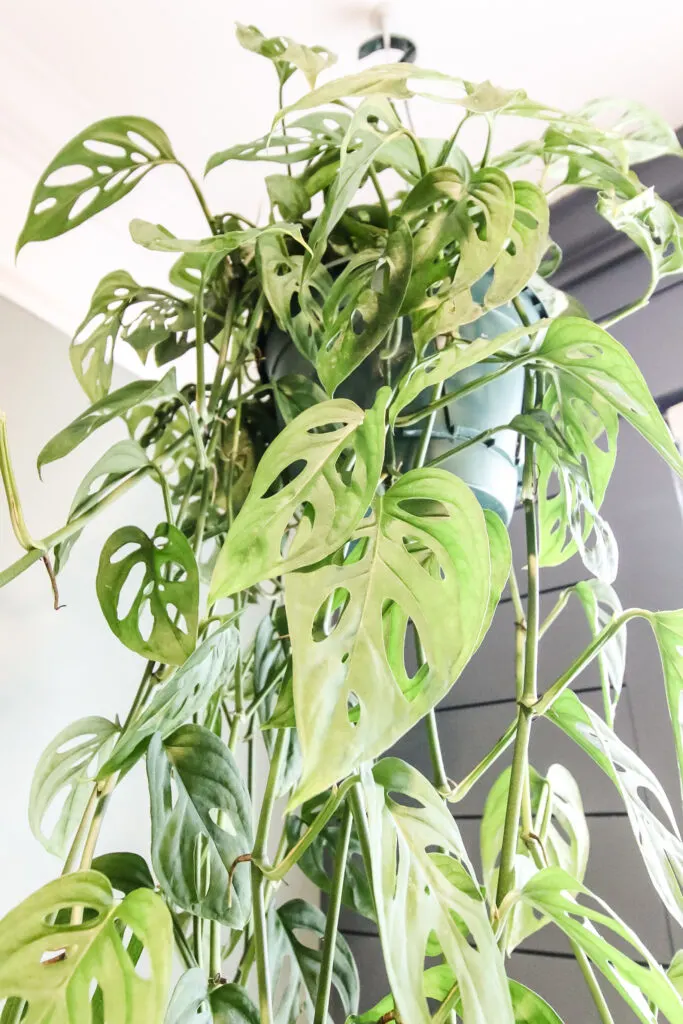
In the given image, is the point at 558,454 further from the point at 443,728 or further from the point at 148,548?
the point at 443,728

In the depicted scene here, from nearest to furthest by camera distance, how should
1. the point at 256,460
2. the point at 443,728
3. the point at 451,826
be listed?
1. the point at 451,826
2. the point at 256,460
3. the point at 443,728

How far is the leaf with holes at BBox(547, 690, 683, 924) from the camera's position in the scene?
505 millimetres

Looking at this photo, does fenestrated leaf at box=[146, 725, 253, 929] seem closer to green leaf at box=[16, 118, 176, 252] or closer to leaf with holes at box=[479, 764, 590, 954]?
leaf with holes at box=[479, 764, 590, 954]

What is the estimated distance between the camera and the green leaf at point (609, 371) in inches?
17.8

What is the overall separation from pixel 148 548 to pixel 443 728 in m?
0.67

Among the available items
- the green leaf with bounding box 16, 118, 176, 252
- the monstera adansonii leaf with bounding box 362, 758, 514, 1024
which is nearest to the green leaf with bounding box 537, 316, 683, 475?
the monstera adansonii leaf with bounding box 362, 758, 514, 1024

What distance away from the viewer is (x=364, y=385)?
1.90 ft

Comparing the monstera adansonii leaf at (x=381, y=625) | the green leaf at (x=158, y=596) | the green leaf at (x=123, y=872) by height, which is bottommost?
the green leaf at (x=123, y=872)

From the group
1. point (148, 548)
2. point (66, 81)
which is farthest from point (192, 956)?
point (66, 81)

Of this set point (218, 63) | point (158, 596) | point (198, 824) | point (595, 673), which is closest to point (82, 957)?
point (198, 824)

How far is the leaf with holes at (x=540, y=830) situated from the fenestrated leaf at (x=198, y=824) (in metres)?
0.21

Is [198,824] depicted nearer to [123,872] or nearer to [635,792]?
[123,872]

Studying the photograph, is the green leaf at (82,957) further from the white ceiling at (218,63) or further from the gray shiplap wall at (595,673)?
the white ceiling at (218,63)

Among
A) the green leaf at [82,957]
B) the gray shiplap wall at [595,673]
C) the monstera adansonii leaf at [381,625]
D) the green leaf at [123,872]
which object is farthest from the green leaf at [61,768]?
the gray shiplap wall at [595,673]
